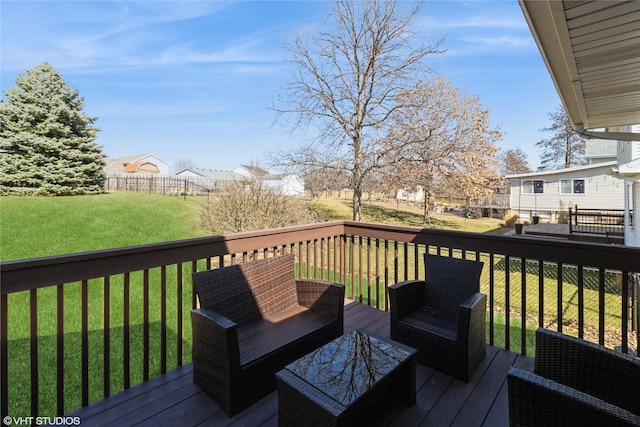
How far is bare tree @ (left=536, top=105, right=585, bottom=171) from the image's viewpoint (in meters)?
23.6

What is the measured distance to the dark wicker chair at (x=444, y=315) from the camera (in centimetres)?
228

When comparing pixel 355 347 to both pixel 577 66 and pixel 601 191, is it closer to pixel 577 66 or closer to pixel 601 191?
pixel 577 66

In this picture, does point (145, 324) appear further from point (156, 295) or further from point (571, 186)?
point (571, 186)

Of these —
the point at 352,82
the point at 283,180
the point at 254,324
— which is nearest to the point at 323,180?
the point at 283,180

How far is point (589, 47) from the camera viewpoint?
186 cm

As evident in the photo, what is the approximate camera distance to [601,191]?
16.7 metres

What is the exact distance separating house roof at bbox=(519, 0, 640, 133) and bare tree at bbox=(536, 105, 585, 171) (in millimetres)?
25925

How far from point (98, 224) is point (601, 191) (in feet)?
76.5

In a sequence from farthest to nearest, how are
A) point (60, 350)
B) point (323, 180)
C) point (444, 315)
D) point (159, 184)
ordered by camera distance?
point (159, 184), point (323, 180), point (444, 315), point (60, 350)

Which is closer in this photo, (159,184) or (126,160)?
(159,184)

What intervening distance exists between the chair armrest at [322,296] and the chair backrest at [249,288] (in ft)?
0.33

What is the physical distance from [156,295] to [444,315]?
5426 millimetres

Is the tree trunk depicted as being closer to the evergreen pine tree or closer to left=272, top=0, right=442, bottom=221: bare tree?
left=272, top=0, right=442, bottom=221: bare tree

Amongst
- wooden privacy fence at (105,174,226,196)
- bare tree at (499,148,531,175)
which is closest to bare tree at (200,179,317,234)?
wooden privacy fence at (105,174,226,196)
